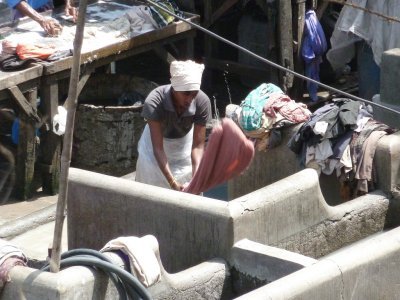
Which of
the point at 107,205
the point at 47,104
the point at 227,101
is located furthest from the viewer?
the point at 227,101

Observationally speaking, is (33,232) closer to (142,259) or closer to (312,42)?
(142,259)

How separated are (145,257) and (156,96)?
2267 mm

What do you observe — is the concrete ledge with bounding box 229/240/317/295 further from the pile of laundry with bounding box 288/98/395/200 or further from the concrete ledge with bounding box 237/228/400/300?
the pile of laundry with bounding box 288/98/395/200

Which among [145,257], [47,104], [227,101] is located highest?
[145,257]

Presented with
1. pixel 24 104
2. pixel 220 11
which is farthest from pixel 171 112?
pixel 220 11

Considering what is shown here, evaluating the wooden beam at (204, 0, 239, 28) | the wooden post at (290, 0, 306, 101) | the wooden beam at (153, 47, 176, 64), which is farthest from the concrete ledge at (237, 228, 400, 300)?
the wooden beam at (204, 0, 239, 28)

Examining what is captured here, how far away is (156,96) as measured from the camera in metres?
8.93

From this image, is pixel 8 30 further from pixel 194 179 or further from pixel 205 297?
pixel 205 297

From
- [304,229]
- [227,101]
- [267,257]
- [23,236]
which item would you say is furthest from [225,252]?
[227,101]

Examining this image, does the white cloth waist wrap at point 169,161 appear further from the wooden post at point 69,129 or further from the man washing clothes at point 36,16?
the man washing clothes at point 36,16

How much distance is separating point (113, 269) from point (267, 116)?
2806 millimetres

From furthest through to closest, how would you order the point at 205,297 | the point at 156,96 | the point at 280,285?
1. the point at 156,96
2. the point at 205,297
3. the point at 280,285

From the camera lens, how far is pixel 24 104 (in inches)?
436

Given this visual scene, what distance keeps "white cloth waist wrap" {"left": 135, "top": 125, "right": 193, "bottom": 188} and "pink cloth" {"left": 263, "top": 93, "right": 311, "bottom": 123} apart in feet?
2.07
